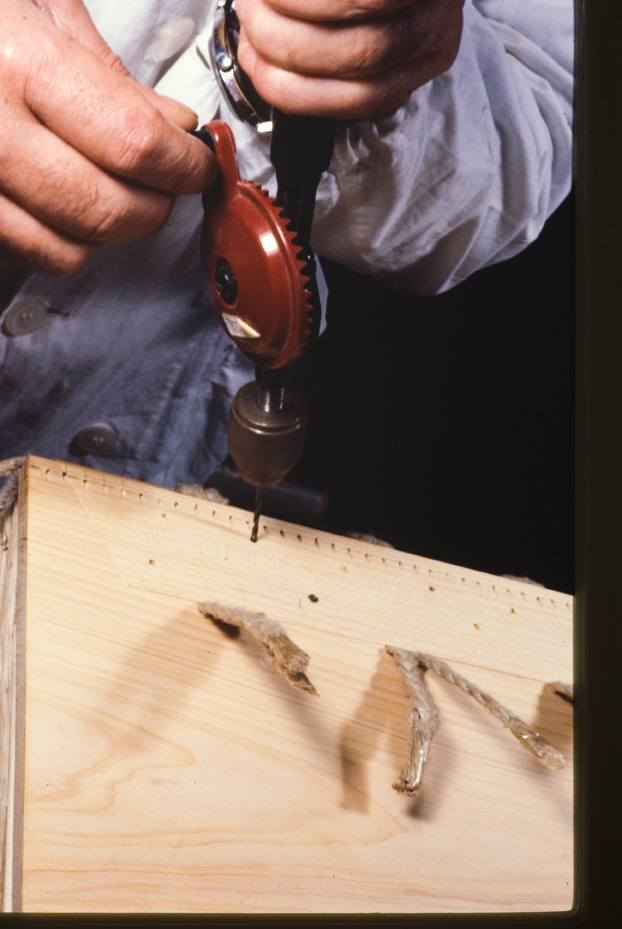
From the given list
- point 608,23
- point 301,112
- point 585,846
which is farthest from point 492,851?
point 608,23

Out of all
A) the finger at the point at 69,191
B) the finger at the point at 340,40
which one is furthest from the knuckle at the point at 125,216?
the finger at the point at 340,40

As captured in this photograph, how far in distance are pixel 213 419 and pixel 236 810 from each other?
426mm

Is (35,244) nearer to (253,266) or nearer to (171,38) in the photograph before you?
(253,266)

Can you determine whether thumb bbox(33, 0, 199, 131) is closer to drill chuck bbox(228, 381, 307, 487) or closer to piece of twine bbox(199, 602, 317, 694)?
drill chuck bbox(228, 381, 307, 487)

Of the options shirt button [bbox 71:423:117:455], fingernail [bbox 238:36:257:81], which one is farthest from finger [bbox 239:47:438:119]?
shirt button [bbox 71:423:117:455]

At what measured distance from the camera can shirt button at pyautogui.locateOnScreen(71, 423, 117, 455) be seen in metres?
0.66

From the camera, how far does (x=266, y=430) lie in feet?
1.43

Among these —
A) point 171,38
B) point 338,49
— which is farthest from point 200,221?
point 338,49

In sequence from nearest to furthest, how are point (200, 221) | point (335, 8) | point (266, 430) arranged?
point (335, 8), point (266, 430), point (200, 221)

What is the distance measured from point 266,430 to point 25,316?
0.28m

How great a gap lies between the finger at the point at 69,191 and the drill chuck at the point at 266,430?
5.1 inches

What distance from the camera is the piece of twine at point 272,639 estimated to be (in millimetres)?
409

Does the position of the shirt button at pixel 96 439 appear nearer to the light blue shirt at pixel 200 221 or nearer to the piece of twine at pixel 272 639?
the light blue shirt at pixel 200 221

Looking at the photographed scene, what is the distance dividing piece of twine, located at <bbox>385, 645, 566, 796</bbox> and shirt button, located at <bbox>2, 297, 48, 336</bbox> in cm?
41
